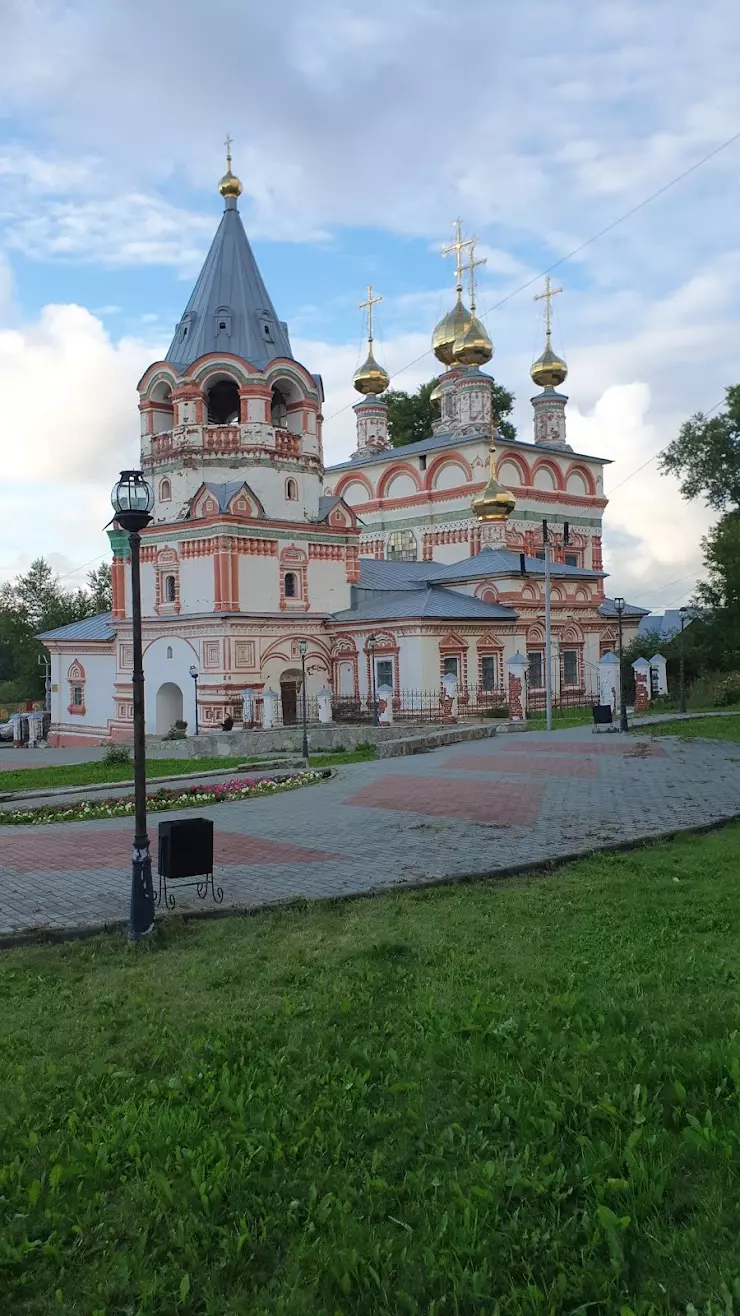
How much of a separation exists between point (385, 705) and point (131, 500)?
19.8m

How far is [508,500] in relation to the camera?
34.5 metres

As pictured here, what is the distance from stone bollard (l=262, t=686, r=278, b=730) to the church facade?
660 millimetres

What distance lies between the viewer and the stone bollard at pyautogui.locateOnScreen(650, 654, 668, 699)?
29453 millimetres

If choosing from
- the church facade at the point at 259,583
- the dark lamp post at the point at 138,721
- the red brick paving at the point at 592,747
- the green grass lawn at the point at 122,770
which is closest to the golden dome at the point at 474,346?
the church facade at the point at 259,583

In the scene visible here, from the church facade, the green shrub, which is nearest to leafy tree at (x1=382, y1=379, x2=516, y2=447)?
the church facade

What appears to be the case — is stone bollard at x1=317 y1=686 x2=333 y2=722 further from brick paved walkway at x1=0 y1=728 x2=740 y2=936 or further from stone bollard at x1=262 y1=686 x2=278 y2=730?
brick paved walkway at x1=0 y1=728 x2=740 y2=936

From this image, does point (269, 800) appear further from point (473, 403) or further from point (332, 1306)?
point (473, 403)

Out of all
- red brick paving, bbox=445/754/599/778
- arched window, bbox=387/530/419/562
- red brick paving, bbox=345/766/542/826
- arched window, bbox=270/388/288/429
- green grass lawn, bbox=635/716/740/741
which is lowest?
red brick paving, bbox=345/766/542/826

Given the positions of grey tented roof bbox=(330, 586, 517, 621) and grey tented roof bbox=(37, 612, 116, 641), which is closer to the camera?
grey tented roof bbox=(330, 586, 517, 621)

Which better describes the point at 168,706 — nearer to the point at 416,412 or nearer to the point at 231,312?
the point at 231,312

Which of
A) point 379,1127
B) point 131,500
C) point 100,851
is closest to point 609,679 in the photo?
point 100,851

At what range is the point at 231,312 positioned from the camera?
29734 mm

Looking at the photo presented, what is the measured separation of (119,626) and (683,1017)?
2866 cm

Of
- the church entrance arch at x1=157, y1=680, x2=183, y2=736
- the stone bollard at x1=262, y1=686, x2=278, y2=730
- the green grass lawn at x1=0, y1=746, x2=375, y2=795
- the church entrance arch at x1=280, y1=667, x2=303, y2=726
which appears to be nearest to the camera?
the green grass lawn at x1=0, y1=746, x2=375, y2=795
